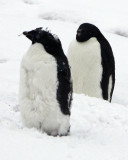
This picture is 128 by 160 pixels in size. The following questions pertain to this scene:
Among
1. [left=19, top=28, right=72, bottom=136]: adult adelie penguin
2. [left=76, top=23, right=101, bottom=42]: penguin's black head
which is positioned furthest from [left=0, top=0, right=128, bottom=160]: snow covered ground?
[left=76, top=23, right=101, bottom=42]: penguin's black head

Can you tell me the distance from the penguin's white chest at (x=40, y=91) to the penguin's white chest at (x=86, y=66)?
2.08 meters

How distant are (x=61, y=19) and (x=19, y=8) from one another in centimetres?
129

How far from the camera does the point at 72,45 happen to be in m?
6.71

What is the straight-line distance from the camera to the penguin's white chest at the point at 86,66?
21.5ft

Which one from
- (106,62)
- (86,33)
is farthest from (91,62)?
(86,33)

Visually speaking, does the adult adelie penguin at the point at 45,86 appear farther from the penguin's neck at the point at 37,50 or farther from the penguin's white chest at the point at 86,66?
the penguin's white chest at the point at 86,66

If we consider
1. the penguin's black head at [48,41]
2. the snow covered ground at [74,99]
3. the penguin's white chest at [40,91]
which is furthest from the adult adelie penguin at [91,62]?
the penguin's white chest at [40,91]

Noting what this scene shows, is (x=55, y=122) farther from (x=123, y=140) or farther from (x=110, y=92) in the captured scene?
(x=110, y=92)

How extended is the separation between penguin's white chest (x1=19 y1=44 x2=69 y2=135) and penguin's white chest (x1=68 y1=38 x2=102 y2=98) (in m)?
2.08

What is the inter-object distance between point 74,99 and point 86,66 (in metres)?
1.07

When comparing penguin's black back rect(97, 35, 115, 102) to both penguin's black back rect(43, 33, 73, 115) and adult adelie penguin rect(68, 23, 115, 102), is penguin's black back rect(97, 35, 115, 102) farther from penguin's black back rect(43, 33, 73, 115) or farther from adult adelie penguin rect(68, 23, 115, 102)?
penguin's black back rect(43, 33, 73, 115)

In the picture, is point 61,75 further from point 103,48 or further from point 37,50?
point 103,48

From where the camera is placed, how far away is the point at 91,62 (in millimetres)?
6605

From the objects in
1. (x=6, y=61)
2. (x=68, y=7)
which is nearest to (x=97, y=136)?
(x=6, y=61)
